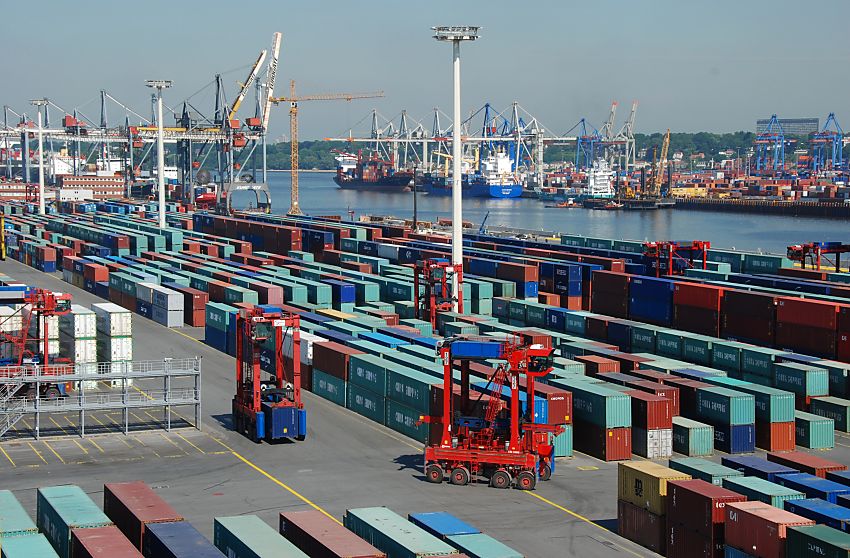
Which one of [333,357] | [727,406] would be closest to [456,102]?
[333,357]

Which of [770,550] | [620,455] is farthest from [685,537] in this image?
[620,455]

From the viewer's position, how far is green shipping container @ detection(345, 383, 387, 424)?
4638cm

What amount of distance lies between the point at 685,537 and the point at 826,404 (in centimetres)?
1881

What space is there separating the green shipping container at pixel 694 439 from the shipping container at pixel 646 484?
8683mm

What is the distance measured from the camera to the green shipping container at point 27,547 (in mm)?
25594

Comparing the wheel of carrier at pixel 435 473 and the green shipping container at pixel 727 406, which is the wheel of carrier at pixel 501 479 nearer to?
the wheel of carrier at pixel 435 473

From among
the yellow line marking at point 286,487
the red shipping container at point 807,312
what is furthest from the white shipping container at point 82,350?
the red shipping container at point 807,312

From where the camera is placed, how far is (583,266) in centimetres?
7638

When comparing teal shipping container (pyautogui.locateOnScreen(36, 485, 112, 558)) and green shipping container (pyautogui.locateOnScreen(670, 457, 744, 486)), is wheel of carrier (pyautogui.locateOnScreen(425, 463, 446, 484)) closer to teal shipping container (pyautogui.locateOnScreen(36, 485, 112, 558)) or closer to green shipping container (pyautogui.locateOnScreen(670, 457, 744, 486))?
green shipping container (pyautogui.locateOnScreen(670, 457, 744, 486))

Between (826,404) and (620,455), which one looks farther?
(826,404)

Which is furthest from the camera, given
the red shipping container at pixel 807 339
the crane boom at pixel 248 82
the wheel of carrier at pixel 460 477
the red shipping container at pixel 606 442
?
the crane boom at pixel 248 82

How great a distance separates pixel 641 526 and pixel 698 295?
31.7 m

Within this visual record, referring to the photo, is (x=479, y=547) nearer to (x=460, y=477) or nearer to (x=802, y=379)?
(x=460, y=477)

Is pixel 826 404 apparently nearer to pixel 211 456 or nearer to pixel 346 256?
pixel 211 456
